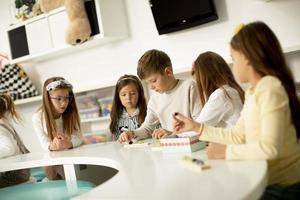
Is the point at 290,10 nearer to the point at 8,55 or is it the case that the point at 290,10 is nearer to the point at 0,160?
the point at 0,160

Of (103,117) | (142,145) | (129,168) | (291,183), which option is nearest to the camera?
(291,183)

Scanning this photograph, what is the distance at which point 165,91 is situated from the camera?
209cm

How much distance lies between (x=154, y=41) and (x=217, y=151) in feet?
7.09

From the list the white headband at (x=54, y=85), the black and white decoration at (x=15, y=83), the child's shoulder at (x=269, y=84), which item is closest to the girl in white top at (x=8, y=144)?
the white headband at (x=54, y=85)

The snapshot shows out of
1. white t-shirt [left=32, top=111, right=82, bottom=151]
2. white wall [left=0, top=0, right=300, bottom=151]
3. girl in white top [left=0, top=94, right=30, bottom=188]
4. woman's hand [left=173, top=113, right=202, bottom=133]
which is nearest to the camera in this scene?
woman's hand [left=173, top=113, right=202, bottom=133]

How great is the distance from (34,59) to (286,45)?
8.20 ft

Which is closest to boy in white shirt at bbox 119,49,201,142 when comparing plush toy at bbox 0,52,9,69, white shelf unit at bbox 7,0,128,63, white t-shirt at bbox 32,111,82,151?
white t-shirt at bbox 32,111,82,151

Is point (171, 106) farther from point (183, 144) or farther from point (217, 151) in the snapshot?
point (217, 151)

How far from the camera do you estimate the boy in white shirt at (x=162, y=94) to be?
1.92 m

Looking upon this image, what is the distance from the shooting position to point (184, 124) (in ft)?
4.15

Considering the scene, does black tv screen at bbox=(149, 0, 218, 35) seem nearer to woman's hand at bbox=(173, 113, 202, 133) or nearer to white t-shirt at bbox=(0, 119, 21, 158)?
white t-shirt at bbox=(0, 119, 21, 158)

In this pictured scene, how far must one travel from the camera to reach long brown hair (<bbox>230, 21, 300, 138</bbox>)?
107 centimetres

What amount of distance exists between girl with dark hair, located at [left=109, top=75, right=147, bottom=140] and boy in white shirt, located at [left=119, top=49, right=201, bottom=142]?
0.29 meters

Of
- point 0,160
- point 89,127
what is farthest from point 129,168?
point 89,127
